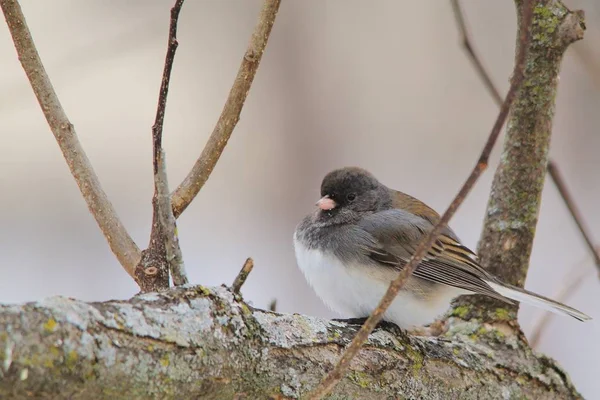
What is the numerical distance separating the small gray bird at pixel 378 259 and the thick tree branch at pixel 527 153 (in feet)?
0.31

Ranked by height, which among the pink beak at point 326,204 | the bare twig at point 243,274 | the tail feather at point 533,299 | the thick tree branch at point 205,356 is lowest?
the thick tree branch at point 205,356

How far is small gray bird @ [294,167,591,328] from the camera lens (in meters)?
2.01

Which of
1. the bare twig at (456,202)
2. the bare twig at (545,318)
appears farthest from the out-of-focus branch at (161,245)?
the bare twig at (545,318)

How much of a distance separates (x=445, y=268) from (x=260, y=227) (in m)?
2.09

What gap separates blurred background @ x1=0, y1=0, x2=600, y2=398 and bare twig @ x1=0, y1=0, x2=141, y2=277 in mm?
1970

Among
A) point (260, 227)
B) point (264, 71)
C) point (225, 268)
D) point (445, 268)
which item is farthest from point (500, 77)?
point (445, 268)

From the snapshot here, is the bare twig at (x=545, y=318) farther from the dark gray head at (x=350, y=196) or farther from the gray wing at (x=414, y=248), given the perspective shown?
the dark gray head at (x=350, y=196)

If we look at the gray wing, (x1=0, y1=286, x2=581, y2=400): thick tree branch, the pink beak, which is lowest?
(x1=0, y1=286, x2=581, y2=400): thick tree branch

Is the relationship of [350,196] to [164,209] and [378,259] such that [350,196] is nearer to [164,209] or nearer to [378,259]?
[378,259]

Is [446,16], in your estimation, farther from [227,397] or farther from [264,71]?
[227,397]

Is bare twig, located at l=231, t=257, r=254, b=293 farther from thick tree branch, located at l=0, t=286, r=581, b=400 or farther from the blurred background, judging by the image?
the blurred background

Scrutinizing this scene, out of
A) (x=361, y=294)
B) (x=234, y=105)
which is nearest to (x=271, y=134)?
(x=361, y=294)

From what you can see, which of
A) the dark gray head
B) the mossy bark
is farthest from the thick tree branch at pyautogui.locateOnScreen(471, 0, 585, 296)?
the dark gray head

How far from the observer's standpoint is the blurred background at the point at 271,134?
12.3 feet
